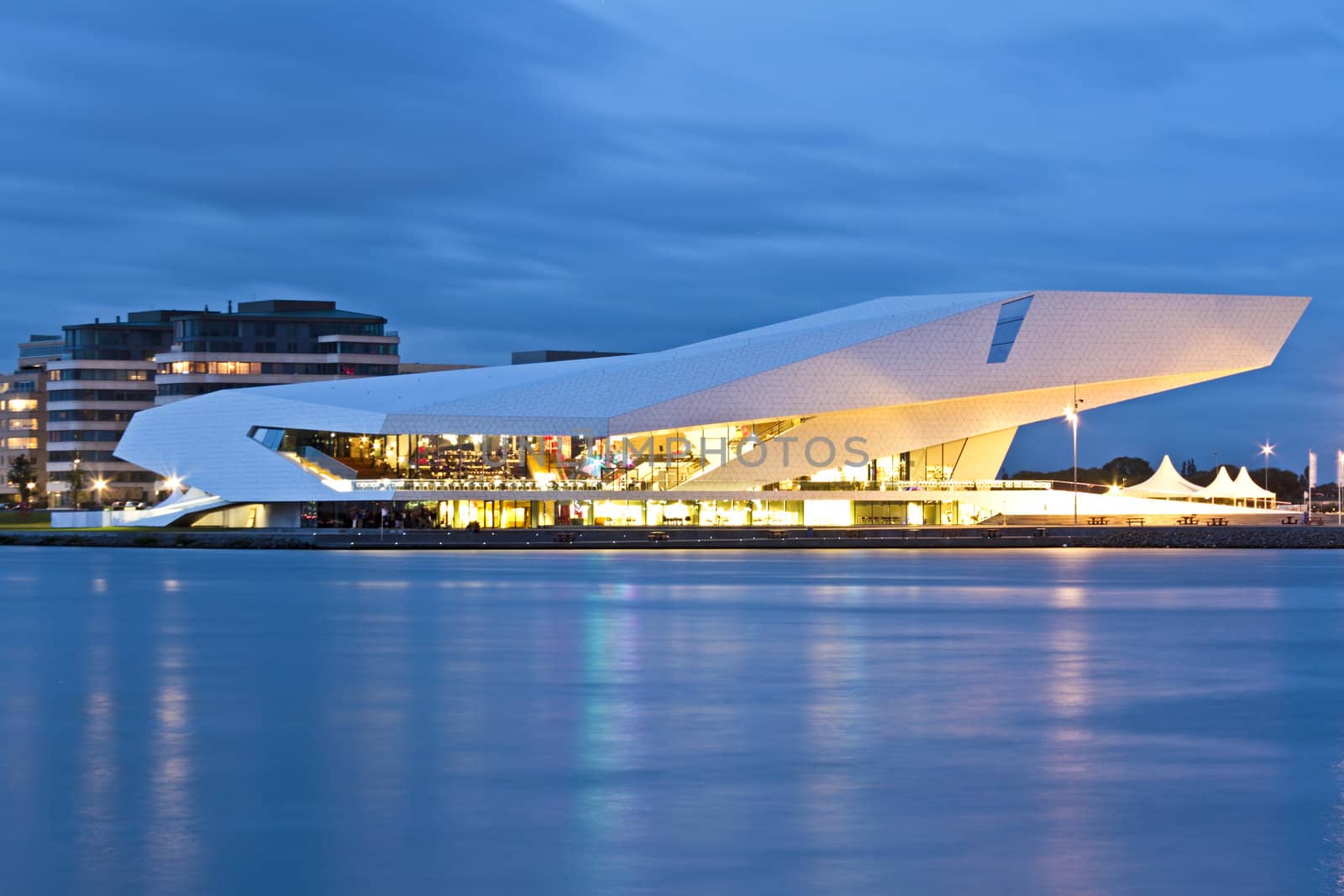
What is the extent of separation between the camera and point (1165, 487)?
86125 millimetres

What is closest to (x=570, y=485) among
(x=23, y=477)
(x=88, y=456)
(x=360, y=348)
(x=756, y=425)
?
(x=756, y=425)

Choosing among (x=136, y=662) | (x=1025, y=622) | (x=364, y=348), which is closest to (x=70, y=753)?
(x=136, y=662)

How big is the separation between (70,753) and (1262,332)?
6678cm

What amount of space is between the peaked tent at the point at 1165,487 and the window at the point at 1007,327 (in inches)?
592

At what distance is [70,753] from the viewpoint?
45.3ft

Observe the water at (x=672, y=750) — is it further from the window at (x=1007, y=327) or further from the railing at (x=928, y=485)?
the railing at (x=928, y=485)

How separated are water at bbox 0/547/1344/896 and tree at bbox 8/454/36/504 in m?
95.6

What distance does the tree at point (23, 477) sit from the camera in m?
120

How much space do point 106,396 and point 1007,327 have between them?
2647 inches

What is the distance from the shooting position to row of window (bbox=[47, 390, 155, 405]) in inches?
4579

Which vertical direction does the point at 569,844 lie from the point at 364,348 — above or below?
below

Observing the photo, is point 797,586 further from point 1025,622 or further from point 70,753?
point 70,753

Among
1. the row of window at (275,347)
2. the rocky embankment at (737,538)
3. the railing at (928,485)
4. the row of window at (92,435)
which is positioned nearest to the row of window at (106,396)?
the row of window at (92,435)

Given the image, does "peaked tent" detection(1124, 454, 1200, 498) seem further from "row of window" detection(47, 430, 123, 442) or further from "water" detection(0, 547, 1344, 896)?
"row of window" detection(47, 430, 123, 442)
